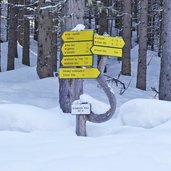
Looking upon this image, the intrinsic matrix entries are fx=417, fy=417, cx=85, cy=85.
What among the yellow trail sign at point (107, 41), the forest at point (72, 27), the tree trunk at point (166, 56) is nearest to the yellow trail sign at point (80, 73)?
the yellow trail sign at point (107, 41)

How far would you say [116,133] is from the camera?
22.1ft

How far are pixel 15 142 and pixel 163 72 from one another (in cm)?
630

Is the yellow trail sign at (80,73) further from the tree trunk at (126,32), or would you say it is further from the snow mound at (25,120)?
the tree trunk at (126,32)

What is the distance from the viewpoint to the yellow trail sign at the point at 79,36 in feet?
22.9

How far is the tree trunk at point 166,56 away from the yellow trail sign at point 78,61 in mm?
4491

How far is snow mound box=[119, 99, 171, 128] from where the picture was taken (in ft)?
23.4

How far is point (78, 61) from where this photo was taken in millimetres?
7074

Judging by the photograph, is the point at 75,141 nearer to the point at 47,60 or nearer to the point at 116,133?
the point at 116,133

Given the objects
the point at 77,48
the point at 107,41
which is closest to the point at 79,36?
the point at 77,48

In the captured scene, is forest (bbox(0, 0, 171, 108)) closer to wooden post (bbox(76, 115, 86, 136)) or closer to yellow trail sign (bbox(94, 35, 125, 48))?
yellow trail sign (bbox(94, 35, 125, 48))

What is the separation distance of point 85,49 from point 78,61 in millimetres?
246

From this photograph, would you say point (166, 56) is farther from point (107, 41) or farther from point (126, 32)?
point (126, 32)

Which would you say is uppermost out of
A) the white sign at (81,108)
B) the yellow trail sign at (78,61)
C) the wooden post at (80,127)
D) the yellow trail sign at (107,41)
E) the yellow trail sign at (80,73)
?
the yellow trail sign at (107,41)

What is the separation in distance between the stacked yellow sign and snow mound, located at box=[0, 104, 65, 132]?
873 millimetres
